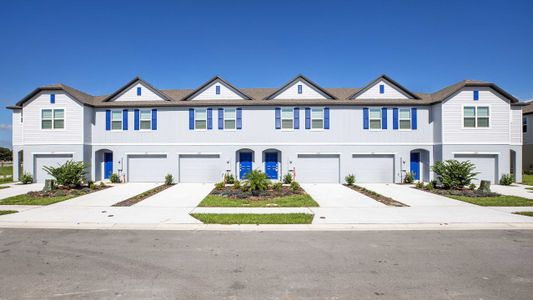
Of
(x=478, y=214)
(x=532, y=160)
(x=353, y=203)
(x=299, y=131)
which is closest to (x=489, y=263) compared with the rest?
(x=478, y=214)

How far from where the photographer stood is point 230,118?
66.0ft

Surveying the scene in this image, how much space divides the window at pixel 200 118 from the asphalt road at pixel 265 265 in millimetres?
12895

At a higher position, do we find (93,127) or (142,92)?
(142,92)

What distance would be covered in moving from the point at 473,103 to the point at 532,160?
15580 mm

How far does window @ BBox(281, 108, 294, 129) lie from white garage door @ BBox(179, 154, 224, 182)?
226 inches

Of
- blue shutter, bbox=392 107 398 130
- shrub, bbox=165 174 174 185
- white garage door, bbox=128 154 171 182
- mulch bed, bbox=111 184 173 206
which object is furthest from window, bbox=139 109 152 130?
blue shutter, bbox=392 107 398 130

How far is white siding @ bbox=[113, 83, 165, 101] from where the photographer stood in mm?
20812

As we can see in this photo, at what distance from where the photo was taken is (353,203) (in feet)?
40.3

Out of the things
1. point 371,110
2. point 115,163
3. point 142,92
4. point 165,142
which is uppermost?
point 142,92

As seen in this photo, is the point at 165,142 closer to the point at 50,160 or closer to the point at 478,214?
the point at 50,160

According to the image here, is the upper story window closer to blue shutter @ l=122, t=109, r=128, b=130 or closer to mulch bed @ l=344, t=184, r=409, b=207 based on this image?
mulch bed @ l=344, t=184, r=409, b=207

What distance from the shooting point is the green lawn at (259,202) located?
461 inches

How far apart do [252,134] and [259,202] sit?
8.49 meters

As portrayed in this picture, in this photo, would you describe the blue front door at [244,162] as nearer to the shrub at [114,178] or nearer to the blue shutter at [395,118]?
the shrub at [114,178]
